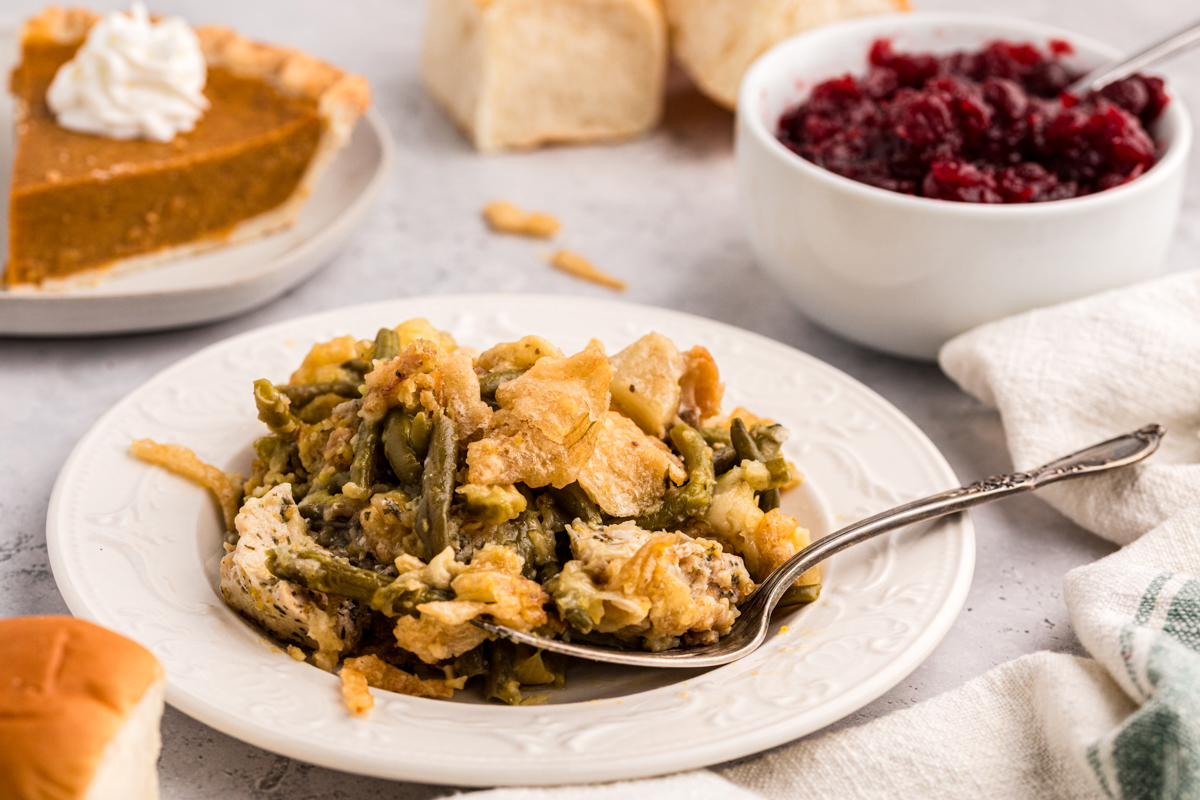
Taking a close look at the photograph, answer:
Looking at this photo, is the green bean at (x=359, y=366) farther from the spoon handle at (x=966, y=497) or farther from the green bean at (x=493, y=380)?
the spoon handle at (x=966, y=497)

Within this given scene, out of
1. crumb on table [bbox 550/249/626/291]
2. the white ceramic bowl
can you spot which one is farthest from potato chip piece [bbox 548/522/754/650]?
crumb on table [bbox 550/249/626/291]

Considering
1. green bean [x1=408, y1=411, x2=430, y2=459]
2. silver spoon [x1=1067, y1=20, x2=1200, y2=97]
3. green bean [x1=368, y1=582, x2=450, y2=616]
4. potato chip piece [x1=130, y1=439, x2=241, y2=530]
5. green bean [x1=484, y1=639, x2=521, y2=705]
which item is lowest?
potato chip piece [x1=130, y1=439, x2=241, y2=530]

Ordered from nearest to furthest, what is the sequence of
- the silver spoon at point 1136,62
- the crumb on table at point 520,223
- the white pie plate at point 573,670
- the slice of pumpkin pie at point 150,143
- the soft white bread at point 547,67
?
the white pie plate at point 573,670
the silver spoon at point 1136,62
the slice of pumpkin pie at point 150,143
the crumb on table at point 520,223
the soft white bread at point 547,67

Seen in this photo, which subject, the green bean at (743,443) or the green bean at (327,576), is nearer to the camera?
the green bean at (327,576)

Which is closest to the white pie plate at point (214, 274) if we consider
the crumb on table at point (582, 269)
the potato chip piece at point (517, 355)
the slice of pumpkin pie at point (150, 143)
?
the slice of pumpkin pie at point (150, 143)

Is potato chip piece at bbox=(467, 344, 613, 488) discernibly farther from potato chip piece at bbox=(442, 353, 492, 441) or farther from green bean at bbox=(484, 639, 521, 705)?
green bean at bbox=(484, 639, 521, 705)

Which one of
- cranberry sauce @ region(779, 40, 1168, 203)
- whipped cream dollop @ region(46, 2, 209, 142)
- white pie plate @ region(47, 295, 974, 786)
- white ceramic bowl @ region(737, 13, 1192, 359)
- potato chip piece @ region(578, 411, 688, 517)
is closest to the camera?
white pie plate @ region(47, 295, 974, 786)

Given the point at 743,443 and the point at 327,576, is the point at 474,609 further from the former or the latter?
the point at 743,443
